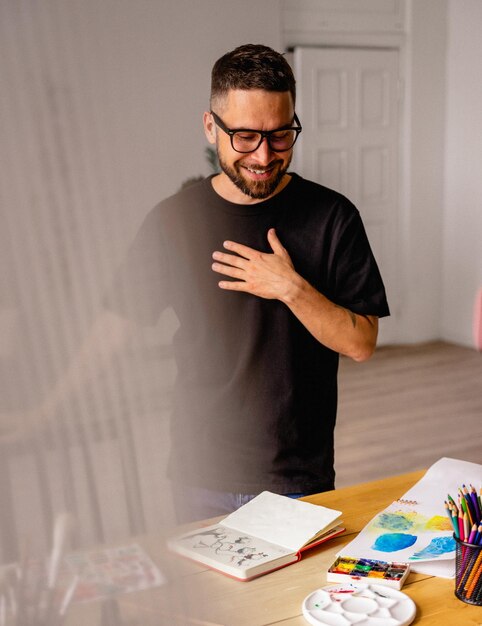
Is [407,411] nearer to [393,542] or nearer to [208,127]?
[393,542]

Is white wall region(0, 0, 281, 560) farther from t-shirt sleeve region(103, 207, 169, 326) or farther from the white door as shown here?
the white door

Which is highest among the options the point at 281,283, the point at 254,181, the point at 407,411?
the point at 254,181

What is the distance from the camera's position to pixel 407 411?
407cm

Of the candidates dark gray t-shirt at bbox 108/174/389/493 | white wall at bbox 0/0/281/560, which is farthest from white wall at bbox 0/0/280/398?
dark gray t-shirt at bbox 108/174/389/493

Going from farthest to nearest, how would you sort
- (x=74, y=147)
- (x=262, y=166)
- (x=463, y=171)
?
(x=463, y=171) → (x=262, y=166) → (x=74, y=147)

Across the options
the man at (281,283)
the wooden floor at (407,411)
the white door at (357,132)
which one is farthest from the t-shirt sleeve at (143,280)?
the white door at (357,132)

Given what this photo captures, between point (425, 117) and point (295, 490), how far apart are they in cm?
448

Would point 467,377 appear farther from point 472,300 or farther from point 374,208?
point 374,208

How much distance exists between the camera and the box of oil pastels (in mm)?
947

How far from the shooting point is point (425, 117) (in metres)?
5.29

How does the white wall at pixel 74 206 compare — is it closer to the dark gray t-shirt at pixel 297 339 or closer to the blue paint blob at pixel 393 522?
the dark gray t-shirt at pixel 297 339

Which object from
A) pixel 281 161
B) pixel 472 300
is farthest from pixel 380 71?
pixel 281 161

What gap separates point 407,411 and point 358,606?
3.28 meters

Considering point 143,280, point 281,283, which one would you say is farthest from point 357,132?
point 143,280
